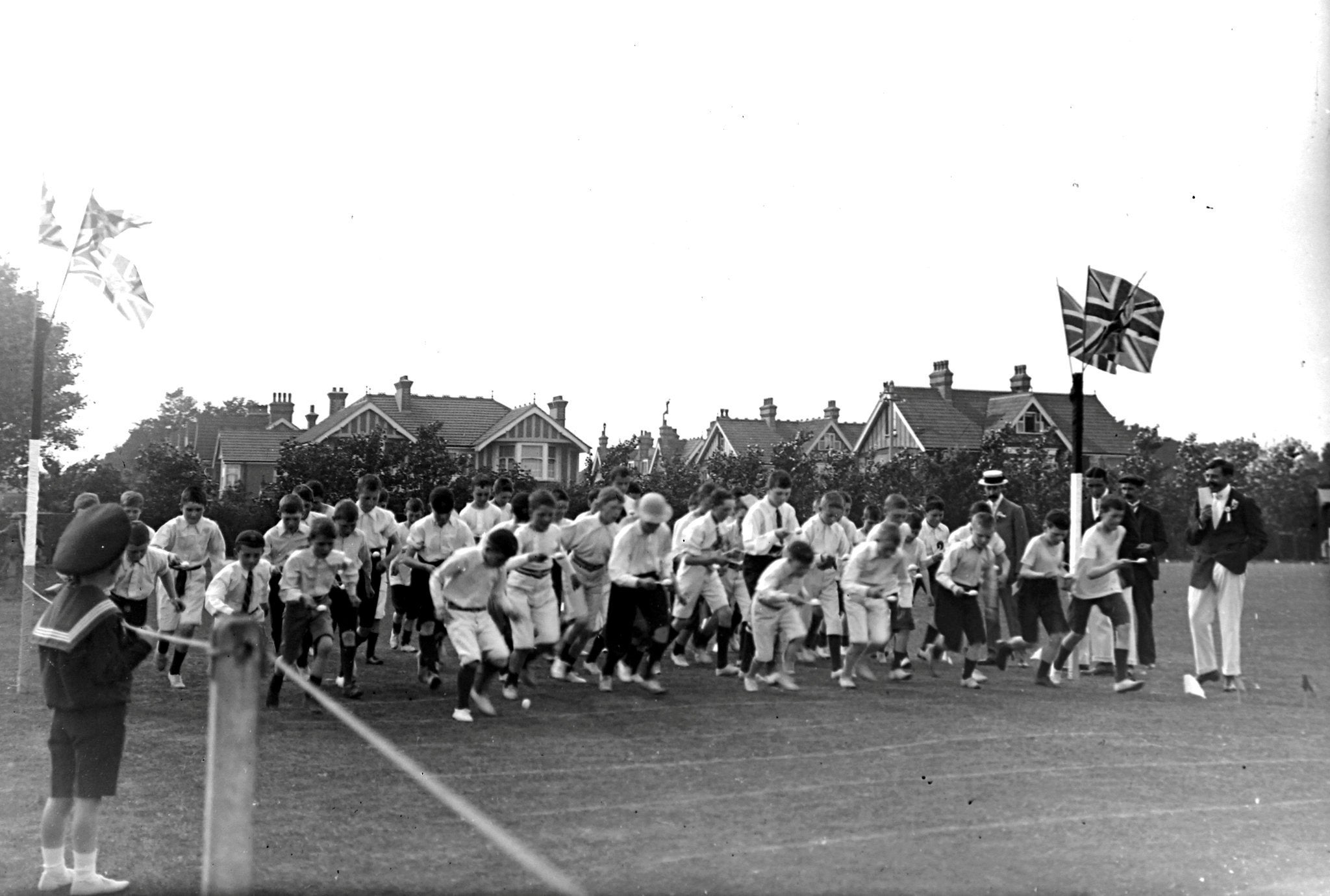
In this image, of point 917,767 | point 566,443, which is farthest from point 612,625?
point 566,443

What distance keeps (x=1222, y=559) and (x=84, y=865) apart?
10.7 meters

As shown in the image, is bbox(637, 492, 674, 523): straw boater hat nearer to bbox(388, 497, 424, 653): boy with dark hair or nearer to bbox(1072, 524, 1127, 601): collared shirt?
bbox(388, 497, 424, 653): boy with dark hair

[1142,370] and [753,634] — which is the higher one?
[1142,370]

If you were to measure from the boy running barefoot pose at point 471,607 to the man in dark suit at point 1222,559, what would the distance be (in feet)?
22.6

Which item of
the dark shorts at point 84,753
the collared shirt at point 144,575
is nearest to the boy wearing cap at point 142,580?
the collared shirt at point 144,575

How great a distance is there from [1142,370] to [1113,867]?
978cm

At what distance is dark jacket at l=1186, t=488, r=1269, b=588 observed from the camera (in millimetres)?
13008

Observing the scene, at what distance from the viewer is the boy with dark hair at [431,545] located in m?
14.2

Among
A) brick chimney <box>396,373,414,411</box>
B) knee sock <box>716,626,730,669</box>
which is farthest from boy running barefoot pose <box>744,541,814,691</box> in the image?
brick chimney <box>396,373,414,411</box>

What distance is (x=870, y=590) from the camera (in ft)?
43.8

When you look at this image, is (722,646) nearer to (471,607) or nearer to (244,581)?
(471,607)

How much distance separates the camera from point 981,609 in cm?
1509

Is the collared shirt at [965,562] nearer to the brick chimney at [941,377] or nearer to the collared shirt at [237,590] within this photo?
the collared shirt at [237,590]

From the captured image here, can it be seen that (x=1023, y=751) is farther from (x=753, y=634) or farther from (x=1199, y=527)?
(x=1199, y=527)
